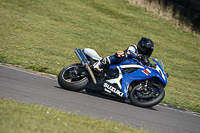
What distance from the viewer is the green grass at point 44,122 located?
11.1 ft

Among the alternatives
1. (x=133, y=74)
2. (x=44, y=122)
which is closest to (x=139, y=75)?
(x=133, y=74)

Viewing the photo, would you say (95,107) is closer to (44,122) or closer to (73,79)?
(73,79)

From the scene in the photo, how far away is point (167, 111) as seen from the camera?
7.05m

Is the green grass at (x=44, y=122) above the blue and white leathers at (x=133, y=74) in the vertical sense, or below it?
below

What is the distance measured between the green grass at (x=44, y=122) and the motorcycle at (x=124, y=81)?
203 cm

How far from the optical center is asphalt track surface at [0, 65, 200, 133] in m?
5.30

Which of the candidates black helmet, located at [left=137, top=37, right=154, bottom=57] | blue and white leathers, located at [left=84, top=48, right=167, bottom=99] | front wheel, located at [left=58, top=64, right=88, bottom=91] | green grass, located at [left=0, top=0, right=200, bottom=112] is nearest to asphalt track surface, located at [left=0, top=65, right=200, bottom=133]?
front wheel, located at [left=58, top=64, right=88, bottom=91]

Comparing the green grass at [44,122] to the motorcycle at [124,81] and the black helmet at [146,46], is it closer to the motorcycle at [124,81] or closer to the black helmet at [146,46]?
the motorcycle at [124,81]

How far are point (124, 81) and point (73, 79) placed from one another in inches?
57.0

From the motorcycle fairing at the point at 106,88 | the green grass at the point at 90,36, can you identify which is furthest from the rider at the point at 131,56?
the green grass at the point at 90,36

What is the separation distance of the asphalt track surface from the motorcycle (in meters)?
0.22

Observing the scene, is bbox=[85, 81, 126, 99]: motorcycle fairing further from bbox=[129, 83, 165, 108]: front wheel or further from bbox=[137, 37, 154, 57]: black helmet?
bbox=[137, 37, 154, 57]: black helmet

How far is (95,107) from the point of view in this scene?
5.83m

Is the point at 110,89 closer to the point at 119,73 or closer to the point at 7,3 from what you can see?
the point at 119,73
